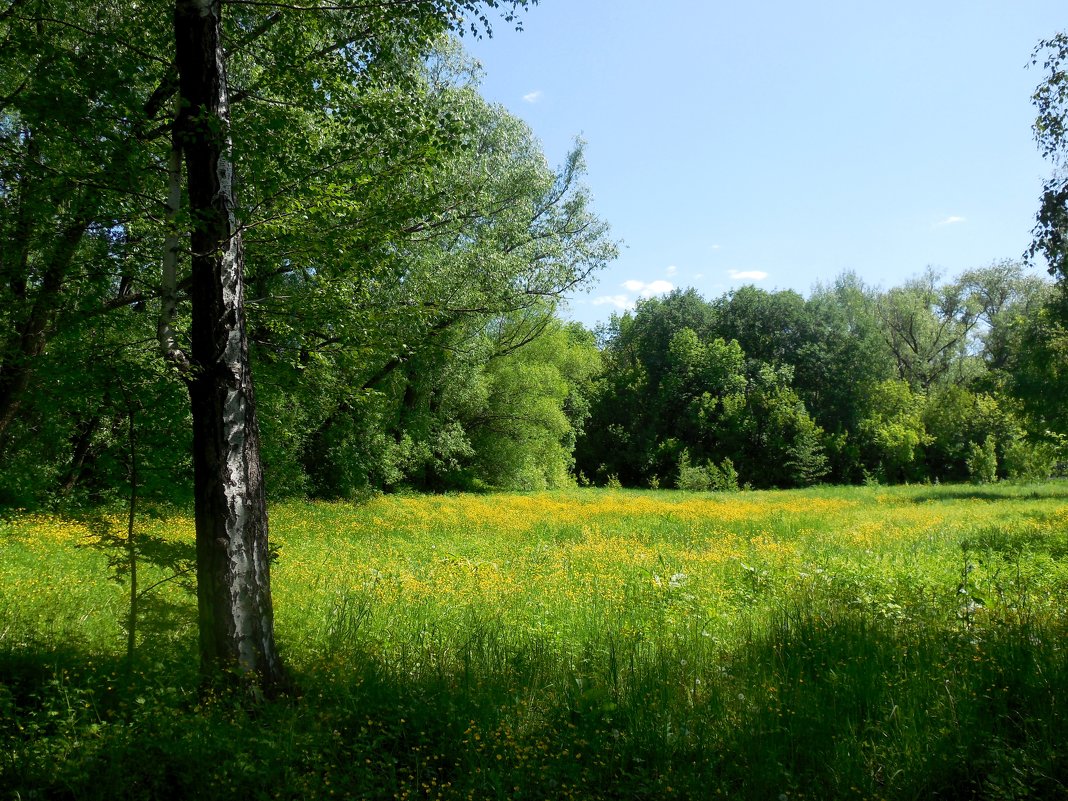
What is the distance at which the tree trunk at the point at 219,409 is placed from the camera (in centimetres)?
446

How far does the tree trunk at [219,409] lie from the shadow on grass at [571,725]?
0.43 m

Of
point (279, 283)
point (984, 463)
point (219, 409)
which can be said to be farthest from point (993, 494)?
point (219, 409)

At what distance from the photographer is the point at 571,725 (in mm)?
4332

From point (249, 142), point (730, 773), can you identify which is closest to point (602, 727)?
point (730, 773)

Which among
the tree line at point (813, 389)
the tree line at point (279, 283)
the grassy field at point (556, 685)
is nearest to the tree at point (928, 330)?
the tree line at point (813, 389)

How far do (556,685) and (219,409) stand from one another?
10.7 feet

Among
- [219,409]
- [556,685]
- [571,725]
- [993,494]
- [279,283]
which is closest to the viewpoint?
[571,725]

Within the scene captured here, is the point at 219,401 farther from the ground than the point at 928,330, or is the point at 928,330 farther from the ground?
the point at 928,330

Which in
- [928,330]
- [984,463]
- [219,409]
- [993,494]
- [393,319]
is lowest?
[993,494]

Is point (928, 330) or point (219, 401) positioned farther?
point (928, 330)

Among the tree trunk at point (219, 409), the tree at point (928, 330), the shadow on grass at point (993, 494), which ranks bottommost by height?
the shadow on grass at point (993, 494)

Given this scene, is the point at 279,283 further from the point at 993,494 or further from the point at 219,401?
the point at 993,494

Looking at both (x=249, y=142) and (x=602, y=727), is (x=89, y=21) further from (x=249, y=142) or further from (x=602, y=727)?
(x=602, y=727)

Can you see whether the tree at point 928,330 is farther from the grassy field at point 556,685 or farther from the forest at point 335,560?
the grassy field at point 556,685
